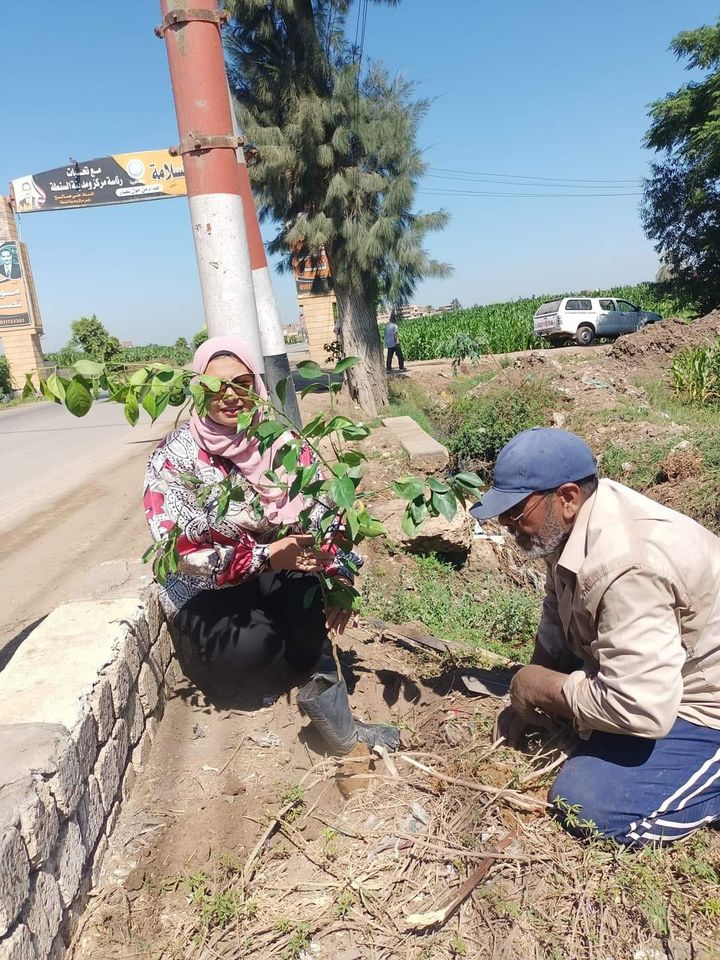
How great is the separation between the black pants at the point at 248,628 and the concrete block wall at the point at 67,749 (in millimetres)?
197

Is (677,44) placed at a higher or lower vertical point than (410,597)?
higher

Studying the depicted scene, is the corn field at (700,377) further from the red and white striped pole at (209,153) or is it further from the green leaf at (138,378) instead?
the green leaf at (138,378)

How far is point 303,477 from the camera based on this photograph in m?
1.91

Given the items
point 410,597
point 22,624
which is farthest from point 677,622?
point 22,624

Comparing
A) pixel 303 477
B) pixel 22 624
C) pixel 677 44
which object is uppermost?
pixel 677 44

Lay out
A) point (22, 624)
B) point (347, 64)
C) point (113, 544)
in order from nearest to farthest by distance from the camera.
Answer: point (22, 624) → point (113, 544) → point (347, 64)

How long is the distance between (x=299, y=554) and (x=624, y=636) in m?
1.12

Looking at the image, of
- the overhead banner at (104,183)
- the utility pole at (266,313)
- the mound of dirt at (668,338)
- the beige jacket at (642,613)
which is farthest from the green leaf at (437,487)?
the overhead banner at (104,183)

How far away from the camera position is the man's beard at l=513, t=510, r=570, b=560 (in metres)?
1.95

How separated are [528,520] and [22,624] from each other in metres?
2.94

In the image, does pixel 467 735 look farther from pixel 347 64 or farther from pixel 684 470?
pixel 347 64

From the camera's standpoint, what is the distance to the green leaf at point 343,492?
182 cm

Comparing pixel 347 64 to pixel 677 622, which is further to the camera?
pixel 347 64

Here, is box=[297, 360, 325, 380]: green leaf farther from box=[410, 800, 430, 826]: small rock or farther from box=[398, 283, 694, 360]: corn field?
box=[398, 283, 694, 360]: corn field
